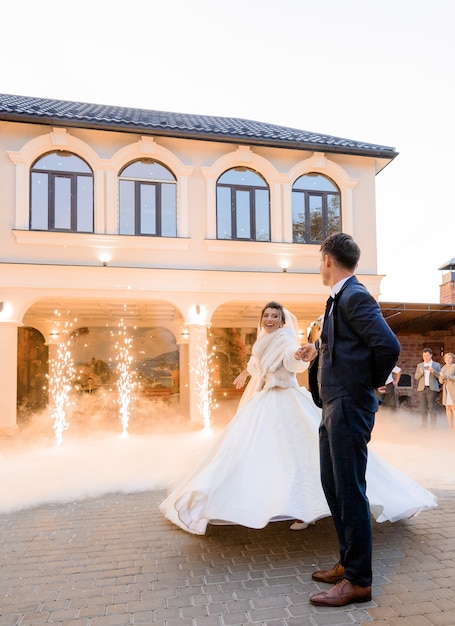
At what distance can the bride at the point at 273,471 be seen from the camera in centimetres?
379

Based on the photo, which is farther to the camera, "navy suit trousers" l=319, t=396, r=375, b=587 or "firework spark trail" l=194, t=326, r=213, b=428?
"firework spark trail" l=194, t=326, r=213, b=428

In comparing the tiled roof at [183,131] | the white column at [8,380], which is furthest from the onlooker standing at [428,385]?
the white column at [8,380]

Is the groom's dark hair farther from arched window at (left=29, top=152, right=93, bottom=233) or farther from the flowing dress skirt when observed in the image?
arched window at (left=29, top=152, right=93, bottom=233)

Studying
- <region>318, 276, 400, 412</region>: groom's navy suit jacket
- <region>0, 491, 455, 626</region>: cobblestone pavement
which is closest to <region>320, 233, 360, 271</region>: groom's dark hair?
<region>318, 276, 400, 412</region>: groom's navy suit jacket

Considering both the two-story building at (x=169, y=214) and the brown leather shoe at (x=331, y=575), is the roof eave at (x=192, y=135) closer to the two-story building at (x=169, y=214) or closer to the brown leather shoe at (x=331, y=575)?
the two-story building at (x=169, y=214)

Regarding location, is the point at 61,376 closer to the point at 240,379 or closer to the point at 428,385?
the point at 428,385

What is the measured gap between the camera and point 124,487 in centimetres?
598

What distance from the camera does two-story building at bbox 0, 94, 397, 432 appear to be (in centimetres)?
1081

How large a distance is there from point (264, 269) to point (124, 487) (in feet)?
23.3

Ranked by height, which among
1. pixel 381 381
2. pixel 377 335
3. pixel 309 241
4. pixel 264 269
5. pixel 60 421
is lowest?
pixel 60 421

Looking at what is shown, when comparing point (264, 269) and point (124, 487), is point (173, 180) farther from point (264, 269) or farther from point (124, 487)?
point (124, 487)

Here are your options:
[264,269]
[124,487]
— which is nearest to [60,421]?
[264,269]

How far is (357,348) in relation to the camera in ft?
9.61

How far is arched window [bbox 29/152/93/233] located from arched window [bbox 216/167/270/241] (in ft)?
10.4
